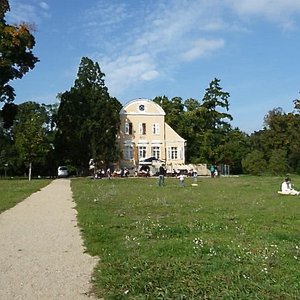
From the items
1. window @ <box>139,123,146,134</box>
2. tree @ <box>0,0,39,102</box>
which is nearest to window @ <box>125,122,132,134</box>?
window @ <box>139,123,146,134</box>

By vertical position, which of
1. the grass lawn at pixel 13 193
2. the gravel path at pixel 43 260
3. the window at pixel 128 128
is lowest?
the gravel path at pixel 43 260

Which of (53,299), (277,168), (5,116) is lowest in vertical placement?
(53,299)

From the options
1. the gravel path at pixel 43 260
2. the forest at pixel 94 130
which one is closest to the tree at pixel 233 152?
the forest at pixel 94 130

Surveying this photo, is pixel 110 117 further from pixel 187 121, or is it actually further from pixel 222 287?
pixel 222 287

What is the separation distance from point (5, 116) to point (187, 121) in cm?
4215

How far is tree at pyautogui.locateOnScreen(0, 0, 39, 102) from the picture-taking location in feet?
145

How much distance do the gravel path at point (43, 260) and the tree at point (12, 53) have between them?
32051 mm

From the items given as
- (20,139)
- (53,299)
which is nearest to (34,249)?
(53,299)

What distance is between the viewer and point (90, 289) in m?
6.76

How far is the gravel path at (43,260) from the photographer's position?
264 inches

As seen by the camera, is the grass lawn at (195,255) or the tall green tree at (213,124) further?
the tall green tree at (213,124)

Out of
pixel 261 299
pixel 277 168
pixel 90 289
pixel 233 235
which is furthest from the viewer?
pixel 277 168

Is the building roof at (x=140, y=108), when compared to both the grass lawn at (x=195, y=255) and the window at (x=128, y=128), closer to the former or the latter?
the window at (x=128, y=128)

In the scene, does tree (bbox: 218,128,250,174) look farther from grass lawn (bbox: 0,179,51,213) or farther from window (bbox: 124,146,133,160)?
grass lawn (bbox: 0,179,51,213)
